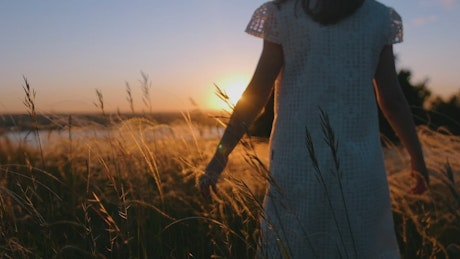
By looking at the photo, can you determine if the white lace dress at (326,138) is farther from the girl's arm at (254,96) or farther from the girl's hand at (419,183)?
the girl's hand at (419,183)

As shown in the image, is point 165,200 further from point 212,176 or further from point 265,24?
point 265,24

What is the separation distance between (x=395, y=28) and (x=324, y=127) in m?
0.50

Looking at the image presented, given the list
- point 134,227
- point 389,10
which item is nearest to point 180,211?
point 134,227

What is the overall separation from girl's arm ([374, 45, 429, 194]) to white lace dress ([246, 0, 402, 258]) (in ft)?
0.39

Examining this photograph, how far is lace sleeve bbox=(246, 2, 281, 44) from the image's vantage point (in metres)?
1.66

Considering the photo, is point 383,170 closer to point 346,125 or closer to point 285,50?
point 346,125

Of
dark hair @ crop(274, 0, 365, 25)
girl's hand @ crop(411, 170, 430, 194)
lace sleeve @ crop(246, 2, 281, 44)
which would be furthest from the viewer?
girl's hand @ crop(411, 170, 430, 194)

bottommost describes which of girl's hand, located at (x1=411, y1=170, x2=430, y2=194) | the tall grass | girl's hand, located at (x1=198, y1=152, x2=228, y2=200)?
the tall grass

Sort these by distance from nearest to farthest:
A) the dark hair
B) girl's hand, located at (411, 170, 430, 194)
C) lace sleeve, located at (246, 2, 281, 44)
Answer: the dark hair
lace sleeve, located at (246, 2, 281, 44)
girl's hand, located at (411, 170, 430, 194)

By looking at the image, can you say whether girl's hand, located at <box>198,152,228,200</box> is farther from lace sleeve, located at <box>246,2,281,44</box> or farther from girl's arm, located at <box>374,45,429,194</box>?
girl's arm, located at <box>374,45,429,194</box>

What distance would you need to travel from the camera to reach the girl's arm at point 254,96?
1602mm

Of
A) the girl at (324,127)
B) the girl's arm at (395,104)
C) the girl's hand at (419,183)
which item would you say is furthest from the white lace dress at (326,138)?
the girl's hand at (419,183)

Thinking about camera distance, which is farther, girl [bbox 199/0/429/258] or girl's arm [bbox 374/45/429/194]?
girl's arm [bbox 374/45/429/194]

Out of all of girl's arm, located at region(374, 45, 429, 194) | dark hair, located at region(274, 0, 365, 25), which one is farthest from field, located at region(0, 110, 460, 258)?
dark hair, located at region(274, 0, 365, 25)
